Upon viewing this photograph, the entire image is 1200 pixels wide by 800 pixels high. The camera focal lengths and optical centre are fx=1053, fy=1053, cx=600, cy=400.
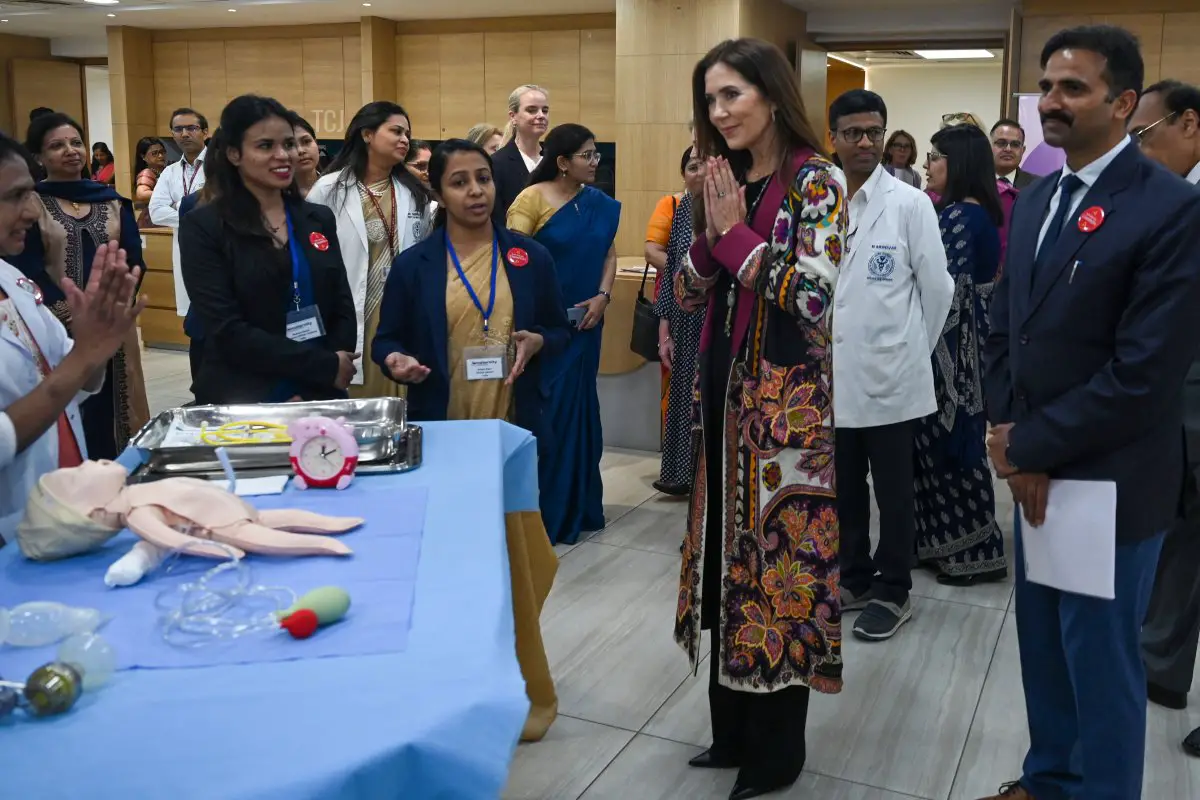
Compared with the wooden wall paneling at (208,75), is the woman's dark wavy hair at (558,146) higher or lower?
lower

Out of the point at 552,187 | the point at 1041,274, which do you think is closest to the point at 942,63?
the point at 552,187

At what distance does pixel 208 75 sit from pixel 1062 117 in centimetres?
1191

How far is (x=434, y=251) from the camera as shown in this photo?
279 centimetres

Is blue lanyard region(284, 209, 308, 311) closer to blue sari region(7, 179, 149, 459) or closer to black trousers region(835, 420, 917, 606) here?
blue sari region(7, 179, 149, 459)

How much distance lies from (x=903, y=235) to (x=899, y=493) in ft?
2.38

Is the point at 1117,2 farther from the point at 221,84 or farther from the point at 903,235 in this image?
the point at 221,84

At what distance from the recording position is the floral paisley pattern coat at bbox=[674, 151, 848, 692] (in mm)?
1927

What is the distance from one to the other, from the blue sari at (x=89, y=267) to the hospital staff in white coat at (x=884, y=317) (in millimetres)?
2226

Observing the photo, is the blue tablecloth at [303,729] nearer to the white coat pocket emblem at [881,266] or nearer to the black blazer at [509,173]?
the white coat pocket emblem at [881,266]

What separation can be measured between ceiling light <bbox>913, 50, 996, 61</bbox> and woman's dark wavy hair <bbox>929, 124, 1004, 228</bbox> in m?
10.0

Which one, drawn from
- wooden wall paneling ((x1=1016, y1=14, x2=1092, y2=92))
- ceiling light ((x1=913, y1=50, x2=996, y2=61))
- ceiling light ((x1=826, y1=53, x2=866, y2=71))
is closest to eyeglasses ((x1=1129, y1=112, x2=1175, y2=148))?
wooden wall paneling ((x1=1016, y1=14, x2=1092, y2=92))

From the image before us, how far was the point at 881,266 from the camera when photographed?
288 cm

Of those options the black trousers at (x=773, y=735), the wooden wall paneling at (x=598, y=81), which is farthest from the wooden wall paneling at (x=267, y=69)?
the black trousers at (x=773, y=735)

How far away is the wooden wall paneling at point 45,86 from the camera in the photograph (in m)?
12.7
